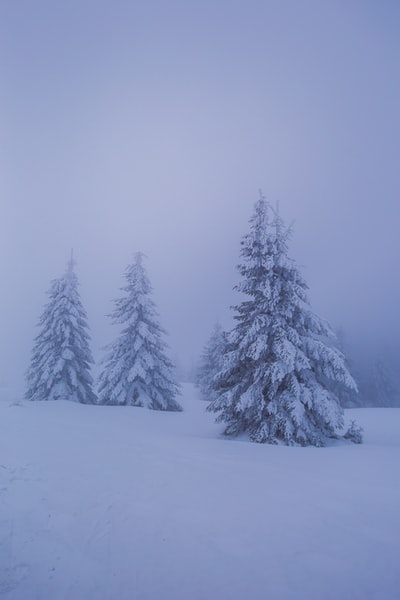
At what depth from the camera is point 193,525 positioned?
4.80 meters

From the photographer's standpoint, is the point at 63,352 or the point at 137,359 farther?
the point at 63,352

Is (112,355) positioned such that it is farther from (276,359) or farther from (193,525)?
(193,525)

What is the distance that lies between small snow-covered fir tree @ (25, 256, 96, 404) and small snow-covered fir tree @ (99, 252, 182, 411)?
3.31 meters

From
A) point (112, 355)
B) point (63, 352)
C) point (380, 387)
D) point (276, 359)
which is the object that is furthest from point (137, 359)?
point (380, 387)

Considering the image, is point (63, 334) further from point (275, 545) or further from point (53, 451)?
point (275, 545)

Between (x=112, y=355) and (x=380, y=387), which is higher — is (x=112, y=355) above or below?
above

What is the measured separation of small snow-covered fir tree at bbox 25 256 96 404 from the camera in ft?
75.3

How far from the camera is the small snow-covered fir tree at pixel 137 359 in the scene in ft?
67.9

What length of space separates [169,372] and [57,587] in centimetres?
1868

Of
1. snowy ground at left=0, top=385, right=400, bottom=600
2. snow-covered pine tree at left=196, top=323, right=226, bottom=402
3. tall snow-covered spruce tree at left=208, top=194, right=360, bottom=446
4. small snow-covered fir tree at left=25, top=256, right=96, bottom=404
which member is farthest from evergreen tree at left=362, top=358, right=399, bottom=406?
snowy ground at left=0, top=385, right=400, bottom=600

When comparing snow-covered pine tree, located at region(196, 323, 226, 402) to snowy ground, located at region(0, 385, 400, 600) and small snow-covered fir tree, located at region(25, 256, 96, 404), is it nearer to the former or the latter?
small snow-covered fir tree, located at region(25, 256, 96, 404)

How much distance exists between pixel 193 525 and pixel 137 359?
54.5 ft

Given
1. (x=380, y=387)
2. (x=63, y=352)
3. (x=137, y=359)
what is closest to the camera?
(x=137, y=359)

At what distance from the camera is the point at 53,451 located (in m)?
8.30
